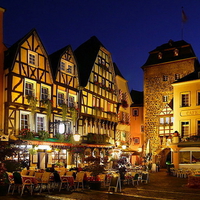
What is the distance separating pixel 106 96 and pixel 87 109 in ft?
12.9

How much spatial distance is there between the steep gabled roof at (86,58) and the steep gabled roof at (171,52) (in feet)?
27.9

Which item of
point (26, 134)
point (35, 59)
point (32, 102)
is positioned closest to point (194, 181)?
point (26, 134)

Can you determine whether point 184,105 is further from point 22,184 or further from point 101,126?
point 22,184

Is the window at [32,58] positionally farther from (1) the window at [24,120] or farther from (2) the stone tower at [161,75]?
(2) the stone tower at [161,75]

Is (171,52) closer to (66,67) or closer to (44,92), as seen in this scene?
(66,67)

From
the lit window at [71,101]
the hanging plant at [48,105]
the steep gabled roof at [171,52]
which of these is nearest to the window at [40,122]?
the hanging plant at [48,105]

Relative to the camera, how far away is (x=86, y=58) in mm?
29062

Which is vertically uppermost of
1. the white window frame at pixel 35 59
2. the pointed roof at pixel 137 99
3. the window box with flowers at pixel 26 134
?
the white window frame at pixel 35 59

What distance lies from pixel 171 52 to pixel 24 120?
813 inches

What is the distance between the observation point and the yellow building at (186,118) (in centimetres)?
2545

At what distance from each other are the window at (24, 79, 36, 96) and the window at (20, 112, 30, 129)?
135 centimetres

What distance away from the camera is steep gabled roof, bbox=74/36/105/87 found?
27.5 metres

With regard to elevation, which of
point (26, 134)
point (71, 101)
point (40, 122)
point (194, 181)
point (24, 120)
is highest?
point (71, 101)

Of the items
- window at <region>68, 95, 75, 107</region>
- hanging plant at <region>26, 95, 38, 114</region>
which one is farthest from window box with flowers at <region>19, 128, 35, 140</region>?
window at <region>68, 95, 75, 107</region>
